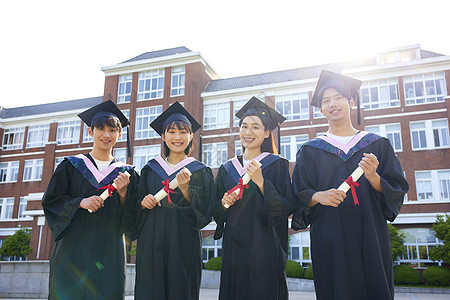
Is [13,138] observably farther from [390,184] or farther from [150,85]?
[390,184]

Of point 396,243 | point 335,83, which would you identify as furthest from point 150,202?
point 396,243

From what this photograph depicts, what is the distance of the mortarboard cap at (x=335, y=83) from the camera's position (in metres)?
3.65

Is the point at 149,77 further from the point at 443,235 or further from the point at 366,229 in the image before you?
the point at 366,229

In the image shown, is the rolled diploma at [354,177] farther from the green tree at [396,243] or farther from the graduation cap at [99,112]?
the green tree at [396,243]

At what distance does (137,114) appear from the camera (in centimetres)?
2883

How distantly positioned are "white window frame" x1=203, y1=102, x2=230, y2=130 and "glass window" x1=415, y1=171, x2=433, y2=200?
11.9 meters

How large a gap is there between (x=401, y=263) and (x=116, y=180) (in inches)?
822

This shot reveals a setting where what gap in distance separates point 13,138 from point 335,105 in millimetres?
36060

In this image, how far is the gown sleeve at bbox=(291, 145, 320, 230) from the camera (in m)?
3.33

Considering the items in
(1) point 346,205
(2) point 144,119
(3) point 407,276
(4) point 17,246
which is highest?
(2) point 144,119

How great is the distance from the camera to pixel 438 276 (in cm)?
1756

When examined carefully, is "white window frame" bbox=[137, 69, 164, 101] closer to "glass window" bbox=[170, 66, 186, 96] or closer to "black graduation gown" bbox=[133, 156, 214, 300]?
"glass window" bbox=[170, 66, 186, 96]

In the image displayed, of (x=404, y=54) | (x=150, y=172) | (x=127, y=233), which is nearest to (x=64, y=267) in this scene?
(x=127, y=233)

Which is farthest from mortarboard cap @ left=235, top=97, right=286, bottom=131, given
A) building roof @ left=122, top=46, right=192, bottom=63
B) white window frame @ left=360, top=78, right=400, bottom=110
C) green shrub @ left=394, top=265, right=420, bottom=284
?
building roof @ left=122, top=46, right=192, bottom=63
